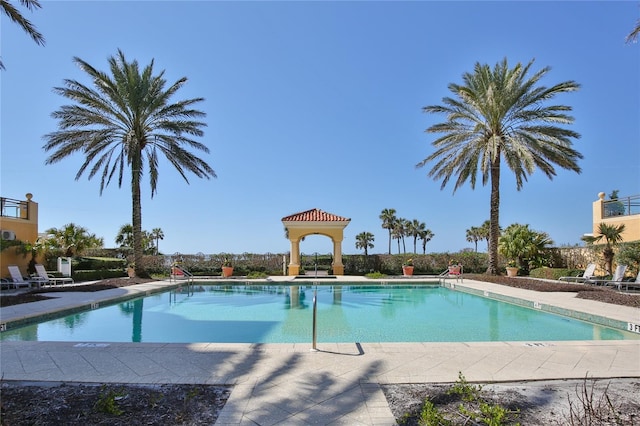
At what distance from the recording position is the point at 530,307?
451 inches

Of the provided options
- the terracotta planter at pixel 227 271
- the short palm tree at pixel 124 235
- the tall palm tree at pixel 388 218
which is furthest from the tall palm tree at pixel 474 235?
the short palm tree at pixel 124 235

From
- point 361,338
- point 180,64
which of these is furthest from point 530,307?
point 180,64

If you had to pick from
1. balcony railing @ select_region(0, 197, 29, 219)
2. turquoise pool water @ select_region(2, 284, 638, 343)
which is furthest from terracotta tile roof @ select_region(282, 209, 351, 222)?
balcony railing @ select_region(0, 197, 29, 219)

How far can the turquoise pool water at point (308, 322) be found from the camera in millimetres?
8211

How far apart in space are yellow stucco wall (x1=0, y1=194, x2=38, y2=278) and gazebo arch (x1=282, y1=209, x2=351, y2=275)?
41.4 ft

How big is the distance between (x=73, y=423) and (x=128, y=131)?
18.0 meters

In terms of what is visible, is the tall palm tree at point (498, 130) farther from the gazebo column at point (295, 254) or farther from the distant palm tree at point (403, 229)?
the distant palm tree at point (403, 229)

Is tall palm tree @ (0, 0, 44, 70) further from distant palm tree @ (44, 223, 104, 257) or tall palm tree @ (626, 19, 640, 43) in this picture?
distant palm tree @ (44, 223, 104, 257)

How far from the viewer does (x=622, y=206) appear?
19312mm

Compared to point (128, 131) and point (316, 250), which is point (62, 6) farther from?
point (316, 250)

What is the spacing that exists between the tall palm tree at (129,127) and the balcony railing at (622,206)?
70.4ft

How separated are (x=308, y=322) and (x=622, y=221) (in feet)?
59.6

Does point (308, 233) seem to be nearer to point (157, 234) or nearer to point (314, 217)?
point (314, 217)

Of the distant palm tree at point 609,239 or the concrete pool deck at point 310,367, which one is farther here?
the distant palm tree at point 609,239
